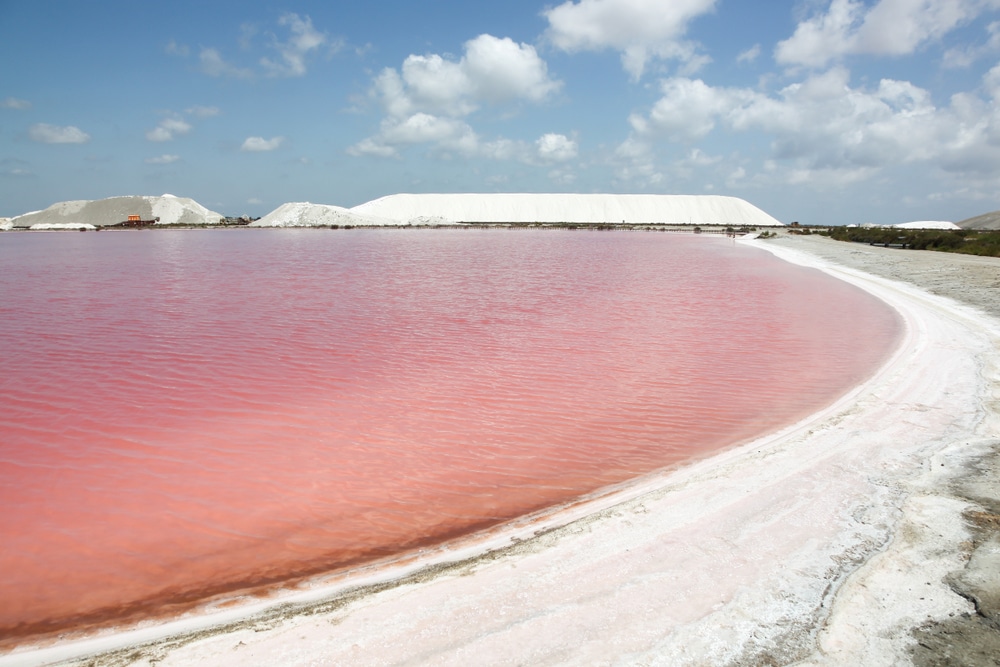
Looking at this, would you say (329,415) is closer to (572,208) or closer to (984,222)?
(984,222)

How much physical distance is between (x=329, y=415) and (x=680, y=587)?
13.7 feet

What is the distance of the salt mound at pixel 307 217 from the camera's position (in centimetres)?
7306

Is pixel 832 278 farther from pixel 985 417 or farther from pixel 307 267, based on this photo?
pixel 307 267

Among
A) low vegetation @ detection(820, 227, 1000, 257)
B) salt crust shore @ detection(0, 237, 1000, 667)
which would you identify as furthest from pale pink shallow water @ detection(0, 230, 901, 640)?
low vegetation @ detection(820, 227, 1000, 257)

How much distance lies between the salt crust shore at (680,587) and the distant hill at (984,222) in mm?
87389

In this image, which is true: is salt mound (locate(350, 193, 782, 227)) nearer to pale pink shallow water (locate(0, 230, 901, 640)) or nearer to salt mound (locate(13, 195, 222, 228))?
salt mound (locate(13, 195, 222, 228))

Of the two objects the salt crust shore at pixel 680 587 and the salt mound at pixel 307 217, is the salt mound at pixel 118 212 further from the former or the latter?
the salt crust shore at pixel 680 587

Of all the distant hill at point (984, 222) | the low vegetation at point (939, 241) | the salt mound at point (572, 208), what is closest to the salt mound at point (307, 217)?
the salt mound at point (572, 208)

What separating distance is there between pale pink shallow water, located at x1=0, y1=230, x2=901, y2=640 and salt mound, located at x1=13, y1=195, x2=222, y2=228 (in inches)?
3106

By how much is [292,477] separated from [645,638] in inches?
125

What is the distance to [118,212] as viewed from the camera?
82875 millimetres

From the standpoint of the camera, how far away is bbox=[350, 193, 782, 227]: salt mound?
112 m

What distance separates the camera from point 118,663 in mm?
2639

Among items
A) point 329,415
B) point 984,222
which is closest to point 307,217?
point 329,415
